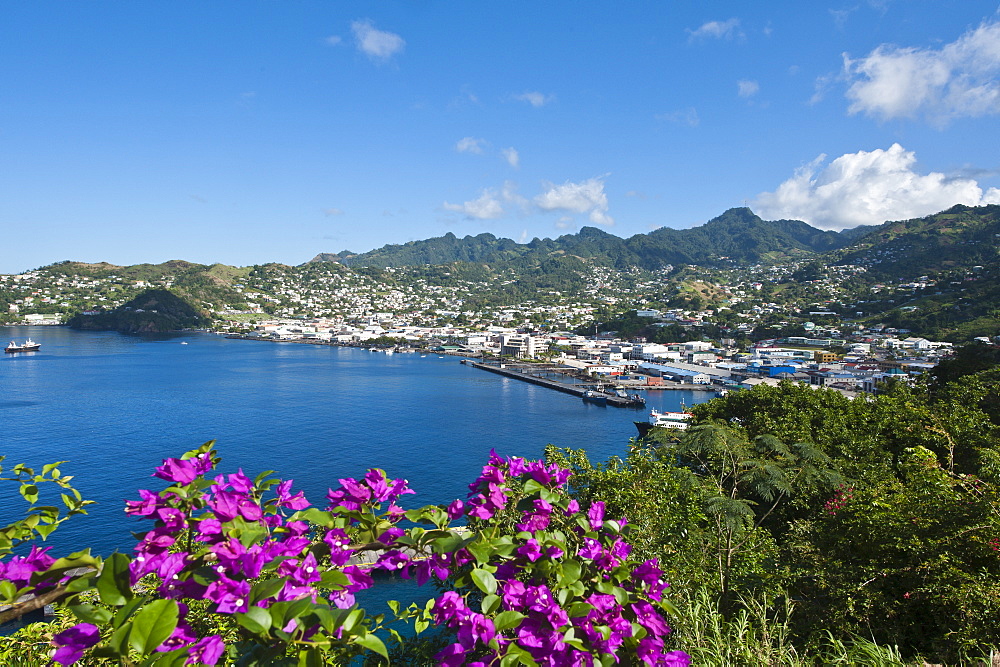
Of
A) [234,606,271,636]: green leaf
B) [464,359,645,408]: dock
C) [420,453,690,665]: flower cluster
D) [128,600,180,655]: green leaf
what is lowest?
[464,359,645,408]: dock

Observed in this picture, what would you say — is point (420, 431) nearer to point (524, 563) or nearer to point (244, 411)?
point (244, 411)

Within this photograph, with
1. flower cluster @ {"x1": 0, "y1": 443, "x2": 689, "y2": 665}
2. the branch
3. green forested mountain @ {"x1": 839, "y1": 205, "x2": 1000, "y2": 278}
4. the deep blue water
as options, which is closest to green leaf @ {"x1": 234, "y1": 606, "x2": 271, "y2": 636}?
flower cluster @ {"x1": 0, "y1": 443, "x2": 689, "y2": 665}

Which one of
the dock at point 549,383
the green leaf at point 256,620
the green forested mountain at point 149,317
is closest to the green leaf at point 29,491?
the green leaf at point 256,620

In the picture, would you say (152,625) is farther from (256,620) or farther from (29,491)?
(29,491)

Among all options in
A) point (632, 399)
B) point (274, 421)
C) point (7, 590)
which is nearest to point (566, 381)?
point (632, 399)

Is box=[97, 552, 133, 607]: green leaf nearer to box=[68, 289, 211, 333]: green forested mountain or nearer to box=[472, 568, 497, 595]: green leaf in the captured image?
box=[472, 568, 497, 595]: green leaf

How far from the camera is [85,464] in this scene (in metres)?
18.5

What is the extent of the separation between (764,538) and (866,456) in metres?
4.43

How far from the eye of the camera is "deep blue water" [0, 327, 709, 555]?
→ 57.7 feet

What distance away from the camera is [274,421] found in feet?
85.2

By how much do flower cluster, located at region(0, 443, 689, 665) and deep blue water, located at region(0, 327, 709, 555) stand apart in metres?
12.0

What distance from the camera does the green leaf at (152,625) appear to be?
0.87 metres

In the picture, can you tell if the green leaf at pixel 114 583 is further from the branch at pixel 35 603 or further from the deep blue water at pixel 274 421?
the deep blue water at pixel 274 421

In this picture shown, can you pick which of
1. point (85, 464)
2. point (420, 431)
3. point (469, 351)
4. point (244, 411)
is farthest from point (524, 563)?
point (469, 351)
